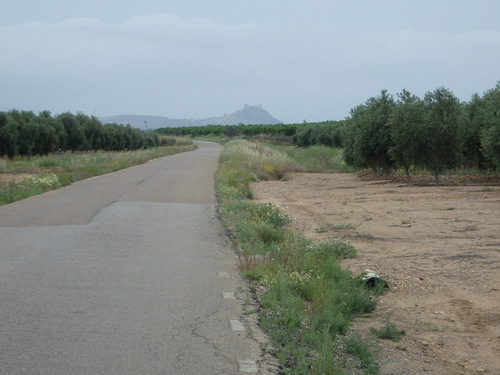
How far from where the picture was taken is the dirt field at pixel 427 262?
688 cm

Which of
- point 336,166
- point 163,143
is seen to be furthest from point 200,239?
point 163,143

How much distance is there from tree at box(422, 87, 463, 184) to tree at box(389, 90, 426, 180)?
26cm

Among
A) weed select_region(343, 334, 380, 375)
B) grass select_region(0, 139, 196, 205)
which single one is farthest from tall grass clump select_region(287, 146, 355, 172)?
weed select_region(343, 334, 380, 375)

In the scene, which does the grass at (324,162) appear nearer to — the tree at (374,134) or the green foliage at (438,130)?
the tree at (374,134)

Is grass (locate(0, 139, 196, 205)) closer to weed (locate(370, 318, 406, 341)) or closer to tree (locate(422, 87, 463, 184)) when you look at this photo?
weed (locate(370, 318, 406, 341))

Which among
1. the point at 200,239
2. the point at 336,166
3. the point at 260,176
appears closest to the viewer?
the point at 200,239

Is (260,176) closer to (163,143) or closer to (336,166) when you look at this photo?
(336,166)

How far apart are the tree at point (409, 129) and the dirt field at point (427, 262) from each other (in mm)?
3238

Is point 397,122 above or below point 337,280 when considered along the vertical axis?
above

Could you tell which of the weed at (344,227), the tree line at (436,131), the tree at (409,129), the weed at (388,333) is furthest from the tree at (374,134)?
the weed at (388,333)

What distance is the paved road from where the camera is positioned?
5.64 meters

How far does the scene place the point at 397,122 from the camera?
1217 inches

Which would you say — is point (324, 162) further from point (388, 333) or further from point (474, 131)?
point (388, 333)

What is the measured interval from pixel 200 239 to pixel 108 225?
277 cm
